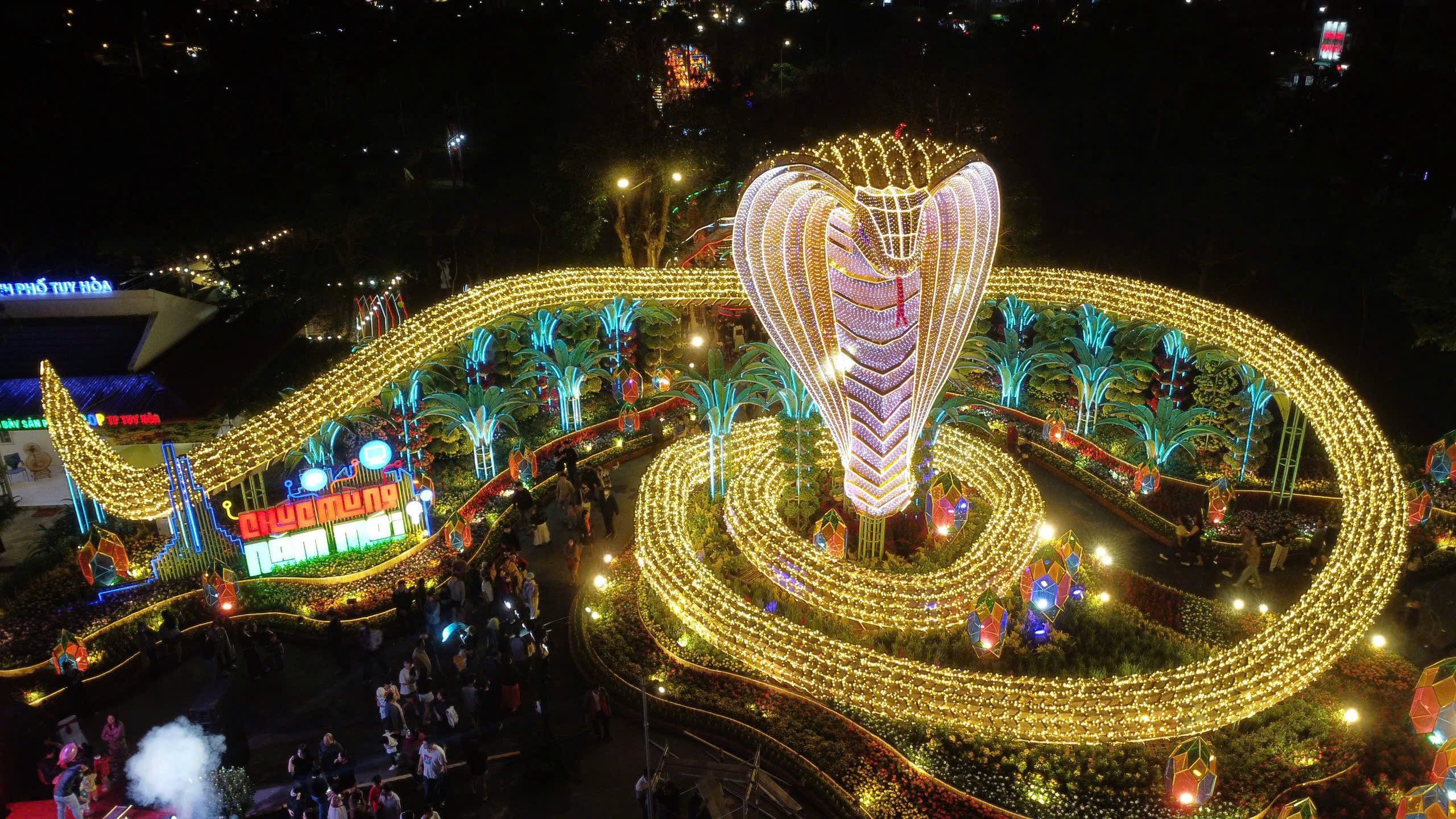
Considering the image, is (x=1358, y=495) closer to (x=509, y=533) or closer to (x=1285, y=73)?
(x=509, y=533)

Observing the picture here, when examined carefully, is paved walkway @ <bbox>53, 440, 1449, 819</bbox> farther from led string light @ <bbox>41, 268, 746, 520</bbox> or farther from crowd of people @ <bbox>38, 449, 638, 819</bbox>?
led string light @ <bbox>41, 268, 746, 520</bbox>

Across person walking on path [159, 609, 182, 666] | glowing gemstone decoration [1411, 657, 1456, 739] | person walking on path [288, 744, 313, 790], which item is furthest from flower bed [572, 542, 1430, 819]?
person walking on path [159, 609, 182, 666]

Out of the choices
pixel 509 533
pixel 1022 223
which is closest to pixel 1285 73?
pixel 1022 223

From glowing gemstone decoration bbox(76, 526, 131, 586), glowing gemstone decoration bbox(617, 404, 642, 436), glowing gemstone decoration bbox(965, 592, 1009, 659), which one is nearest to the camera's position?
glowing gemstone decoration bbox(965, 592, 1009, 659)

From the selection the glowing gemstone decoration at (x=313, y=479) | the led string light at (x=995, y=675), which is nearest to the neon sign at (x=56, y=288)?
the led string light at (x=995, y=675)

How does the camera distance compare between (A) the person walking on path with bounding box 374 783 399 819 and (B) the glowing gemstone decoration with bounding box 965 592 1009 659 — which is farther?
(B) the glowing gemstone decoration with bounding box 965 592 1009 659

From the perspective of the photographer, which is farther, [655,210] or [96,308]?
[655,210]

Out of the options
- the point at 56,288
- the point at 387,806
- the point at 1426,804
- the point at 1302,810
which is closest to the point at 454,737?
the point at 387,806
